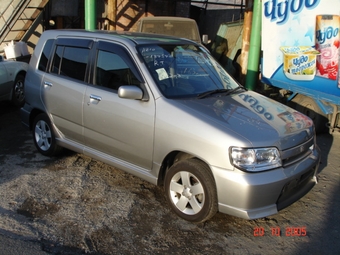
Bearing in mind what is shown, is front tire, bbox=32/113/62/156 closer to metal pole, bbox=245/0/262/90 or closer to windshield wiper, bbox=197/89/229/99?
windshield wiper, bbox=197/89/229/99

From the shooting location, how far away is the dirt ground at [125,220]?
12.0ft

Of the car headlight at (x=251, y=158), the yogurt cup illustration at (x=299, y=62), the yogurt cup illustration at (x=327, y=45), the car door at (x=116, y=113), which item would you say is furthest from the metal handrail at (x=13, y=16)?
the car headlight at (x=251, y=158)

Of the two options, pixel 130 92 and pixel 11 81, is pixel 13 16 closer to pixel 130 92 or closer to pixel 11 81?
pixel 11 81

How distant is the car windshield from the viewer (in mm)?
4359

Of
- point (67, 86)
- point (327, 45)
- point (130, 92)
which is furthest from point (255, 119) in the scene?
point (327, 45)

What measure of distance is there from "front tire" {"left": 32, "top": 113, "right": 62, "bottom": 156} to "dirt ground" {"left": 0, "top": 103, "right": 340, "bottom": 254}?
288 millimetres

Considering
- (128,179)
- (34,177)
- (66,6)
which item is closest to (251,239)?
(128,179)

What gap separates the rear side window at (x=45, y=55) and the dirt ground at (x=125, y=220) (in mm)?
1399

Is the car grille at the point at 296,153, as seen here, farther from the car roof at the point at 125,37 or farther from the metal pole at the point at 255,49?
the metal pole at the point at 255,49

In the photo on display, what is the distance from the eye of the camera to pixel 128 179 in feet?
16.5

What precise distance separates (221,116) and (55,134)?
102 inches

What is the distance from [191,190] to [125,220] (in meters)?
0.76

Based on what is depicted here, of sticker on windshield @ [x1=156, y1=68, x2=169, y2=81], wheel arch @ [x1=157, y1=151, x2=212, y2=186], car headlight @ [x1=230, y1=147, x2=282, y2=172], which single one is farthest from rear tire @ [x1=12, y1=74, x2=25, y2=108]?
car headlight @ [x1=230, y1=147, x2=282, y2=172]

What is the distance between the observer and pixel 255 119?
3.98m
